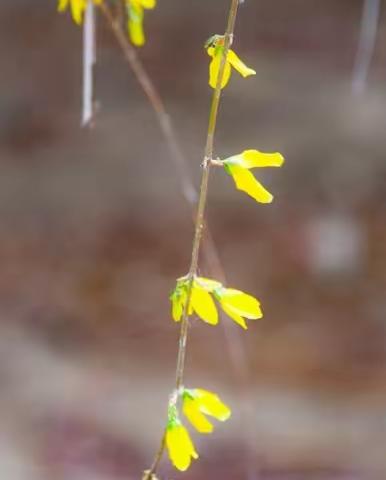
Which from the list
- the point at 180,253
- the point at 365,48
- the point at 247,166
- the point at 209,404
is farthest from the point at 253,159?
the point at 180,253

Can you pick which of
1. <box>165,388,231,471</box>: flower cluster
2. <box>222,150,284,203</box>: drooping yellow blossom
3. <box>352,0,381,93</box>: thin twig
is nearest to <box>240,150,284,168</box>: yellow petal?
<box>222,150,284,203</box>: drooping yellow blossom

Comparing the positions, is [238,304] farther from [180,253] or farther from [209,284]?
[180,253]

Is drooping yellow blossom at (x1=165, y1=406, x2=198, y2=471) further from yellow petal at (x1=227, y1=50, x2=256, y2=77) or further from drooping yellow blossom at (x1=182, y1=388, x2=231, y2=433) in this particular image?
yellow petal at (x1=227, y1=50, x2=256, y2=77)

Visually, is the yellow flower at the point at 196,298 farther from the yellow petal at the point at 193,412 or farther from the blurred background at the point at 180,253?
the blurred background at the point at 180,253

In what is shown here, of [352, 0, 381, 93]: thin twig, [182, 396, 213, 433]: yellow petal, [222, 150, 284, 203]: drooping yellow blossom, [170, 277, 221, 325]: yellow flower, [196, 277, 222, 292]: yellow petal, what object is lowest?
[182, 396, 213, 433]: yellow petal

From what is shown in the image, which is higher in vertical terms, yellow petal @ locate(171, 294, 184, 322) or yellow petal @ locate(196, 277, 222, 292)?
yellow petal @ locate(196, 277, 222, 292)

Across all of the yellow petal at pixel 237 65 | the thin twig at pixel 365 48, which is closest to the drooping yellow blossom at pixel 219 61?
the yellow petal at pixel 237 65
